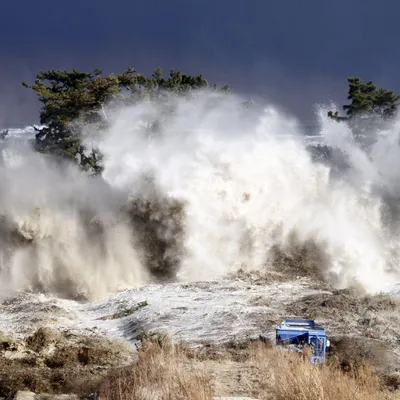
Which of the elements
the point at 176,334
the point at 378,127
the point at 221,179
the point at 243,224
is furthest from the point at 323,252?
the point at 378,127

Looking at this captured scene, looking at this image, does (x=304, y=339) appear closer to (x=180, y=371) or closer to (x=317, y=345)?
(x=317, y=345)

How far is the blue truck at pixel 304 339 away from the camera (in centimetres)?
1128

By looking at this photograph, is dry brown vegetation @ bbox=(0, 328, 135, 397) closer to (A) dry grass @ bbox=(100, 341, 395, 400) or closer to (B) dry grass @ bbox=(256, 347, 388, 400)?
(A) dry grass @ bbox=(100, 341, 395, 400)

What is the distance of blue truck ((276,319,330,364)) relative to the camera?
11281mm

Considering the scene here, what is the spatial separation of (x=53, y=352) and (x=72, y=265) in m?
9.40

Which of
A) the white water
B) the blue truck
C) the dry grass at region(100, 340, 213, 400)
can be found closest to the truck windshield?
the blue truck

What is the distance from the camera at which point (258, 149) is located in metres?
26.8

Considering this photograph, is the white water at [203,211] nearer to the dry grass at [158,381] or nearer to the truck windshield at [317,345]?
the truck windshield at [317,345]

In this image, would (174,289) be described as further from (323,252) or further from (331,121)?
(331,121)

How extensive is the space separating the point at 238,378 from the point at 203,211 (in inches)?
546

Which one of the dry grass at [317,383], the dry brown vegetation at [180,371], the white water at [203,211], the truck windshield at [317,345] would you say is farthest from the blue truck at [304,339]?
the white water at [203,211]

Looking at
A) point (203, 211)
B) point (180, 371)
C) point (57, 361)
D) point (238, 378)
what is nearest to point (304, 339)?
point (238, 378)

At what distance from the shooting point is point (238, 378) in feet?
34.8

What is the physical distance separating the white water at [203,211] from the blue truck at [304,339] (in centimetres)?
1006
